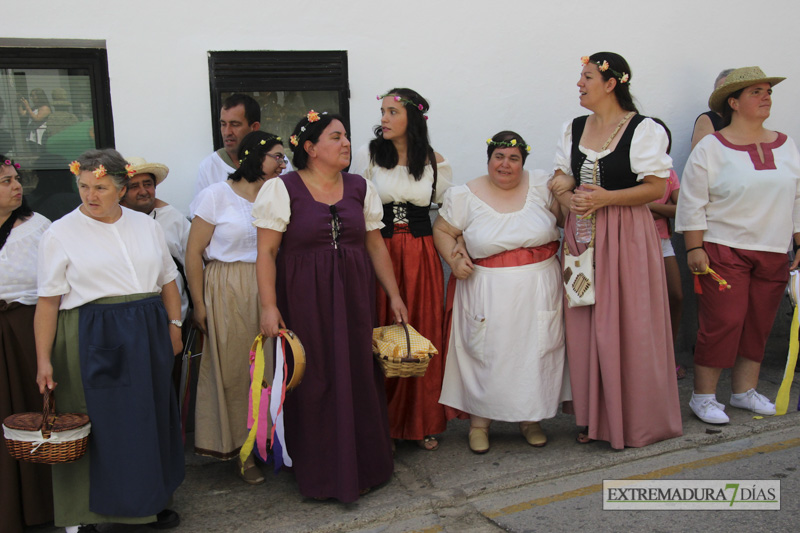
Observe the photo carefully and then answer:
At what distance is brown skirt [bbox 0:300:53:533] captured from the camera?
3.52m

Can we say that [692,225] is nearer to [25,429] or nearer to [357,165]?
[357,165]

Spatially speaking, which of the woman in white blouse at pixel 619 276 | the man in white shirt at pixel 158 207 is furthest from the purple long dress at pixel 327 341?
the woman in white blouse at pixel 619 276

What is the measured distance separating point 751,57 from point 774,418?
10.9 ft

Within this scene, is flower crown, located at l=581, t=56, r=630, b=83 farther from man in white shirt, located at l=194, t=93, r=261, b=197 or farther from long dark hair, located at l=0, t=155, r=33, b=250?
long dark hair, located at l=0, t=155, r=33, b=250

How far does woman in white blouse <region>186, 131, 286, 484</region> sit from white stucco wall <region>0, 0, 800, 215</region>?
1050mm

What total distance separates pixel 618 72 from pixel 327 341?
2272mm

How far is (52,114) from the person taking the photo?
16.3ft

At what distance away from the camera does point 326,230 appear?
3.72 metres

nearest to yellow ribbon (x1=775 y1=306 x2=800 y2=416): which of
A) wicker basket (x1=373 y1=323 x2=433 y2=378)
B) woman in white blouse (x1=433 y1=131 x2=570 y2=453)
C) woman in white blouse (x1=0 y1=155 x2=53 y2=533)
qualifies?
woman in white blouse (x1=433 y1=131 x2=570 y2=453)

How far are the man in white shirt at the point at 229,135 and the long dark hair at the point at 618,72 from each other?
85.9 inches

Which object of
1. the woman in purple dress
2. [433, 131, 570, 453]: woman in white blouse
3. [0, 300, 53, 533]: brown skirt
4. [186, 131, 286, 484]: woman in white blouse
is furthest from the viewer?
[433, 131, 570, 453]: woman in white blouse

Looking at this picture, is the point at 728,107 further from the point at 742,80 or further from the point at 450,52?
the point at 450,52

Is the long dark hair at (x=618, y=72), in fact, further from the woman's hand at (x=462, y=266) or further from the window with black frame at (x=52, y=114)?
the window with black frame at (x=52, y=114)

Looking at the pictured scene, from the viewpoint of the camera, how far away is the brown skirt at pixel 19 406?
3523mm
